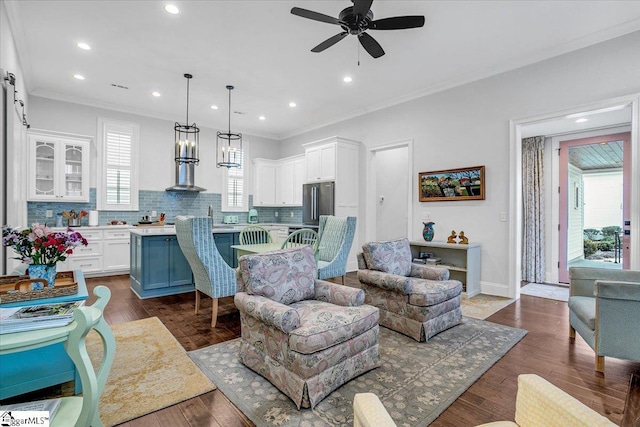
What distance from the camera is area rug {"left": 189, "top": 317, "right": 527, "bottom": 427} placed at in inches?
74.5

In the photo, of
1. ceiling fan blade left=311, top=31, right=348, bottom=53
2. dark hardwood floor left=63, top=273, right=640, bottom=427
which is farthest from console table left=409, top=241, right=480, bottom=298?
ceiling fan blade left=311, top=31, right=348, bottom=53

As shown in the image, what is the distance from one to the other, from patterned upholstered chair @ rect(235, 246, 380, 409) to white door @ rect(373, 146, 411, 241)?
4125 mm

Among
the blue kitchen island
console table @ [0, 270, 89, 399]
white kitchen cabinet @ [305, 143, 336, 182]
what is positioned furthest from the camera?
white kitchen cabinet @ [305, 143, 336, 182]

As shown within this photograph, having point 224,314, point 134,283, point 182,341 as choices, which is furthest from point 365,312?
point 134,283

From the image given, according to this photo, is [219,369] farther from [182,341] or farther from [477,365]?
[477,365]

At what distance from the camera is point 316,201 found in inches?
259

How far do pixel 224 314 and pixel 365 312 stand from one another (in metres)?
2.11

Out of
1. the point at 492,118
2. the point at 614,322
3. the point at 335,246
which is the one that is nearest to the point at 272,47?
the point at 335,246

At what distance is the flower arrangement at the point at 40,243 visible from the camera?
2.03m

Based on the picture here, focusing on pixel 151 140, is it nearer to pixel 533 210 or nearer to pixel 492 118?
pixel 492 118

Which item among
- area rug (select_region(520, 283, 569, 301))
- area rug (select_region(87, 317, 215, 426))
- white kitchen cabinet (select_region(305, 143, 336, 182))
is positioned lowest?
area rug (select_region(87, 317, 215, 426))

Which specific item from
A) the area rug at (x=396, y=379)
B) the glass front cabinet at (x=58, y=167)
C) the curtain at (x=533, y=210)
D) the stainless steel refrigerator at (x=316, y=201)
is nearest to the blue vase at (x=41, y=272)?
the area rug at (x=396, y=379)

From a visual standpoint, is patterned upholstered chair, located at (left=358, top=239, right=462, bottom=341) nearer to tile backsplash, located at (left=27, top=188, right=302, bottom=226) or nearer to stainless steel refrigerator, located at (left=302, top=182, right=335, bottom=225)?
stainless steel refrigerator, located at (left=302, top=182, right=335, bottom=225)

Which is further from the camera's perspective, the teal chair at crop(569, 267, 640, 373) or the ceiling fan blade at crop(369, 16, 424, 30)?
the ceiling fan blade at crop(369, 16, 424, 30)
